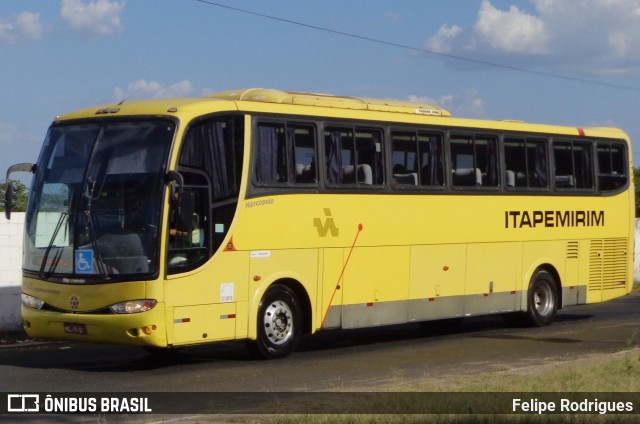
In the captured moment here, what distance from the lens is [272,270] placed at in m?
16.2

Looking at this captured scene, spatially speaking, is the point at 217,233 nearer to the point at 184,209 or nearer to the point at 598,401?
the point at 184,209

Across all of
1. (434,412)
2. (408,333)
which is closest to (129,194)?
(434,412)

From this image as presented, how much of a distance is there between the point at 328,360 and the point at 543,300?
6.53m

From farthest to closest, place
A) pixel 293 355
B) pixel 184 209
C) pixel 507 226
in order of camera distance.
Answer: pixel 507 226, pixel 293 355, pixel 184 209

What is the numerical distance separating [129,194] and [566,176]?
385 inches

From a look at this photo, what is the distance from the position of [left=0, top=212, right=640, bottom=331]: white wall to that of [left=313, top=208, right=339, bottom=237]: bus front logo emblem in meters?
7.38

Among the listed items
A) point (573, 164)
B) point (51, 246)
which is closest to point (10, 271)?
point (51, 246)

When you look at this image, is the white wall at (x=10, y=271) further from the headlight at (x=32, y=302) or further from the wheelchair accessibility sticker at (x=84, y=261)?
the wheelchair accessibility sticker at (x=84, y=261)

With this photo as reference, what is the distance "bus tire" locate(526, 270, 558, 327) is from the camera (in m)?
21.0

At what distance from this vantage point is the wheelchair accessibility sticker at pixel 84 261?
48.3 ft

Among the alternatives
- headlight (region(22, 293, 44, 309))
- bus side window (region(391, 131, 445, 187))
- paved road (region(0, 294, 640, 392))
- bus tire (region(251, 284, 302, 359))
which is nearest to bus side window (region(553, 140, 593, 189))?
paved road (region(0, 294, 640, 392))

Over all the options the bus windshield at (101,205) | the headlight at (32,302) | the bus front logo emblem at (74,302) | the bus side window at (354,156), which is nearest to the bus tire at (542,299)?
the bus side window at (354,156)

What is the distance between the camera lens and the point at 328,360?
53.5ft

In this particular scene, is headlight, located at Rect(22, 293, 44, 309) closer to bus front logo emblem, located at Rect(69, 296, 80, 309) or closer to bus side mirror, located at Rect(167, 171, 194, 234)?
bus front logo emblem, located at Rect(69, 296, 80, 309)
